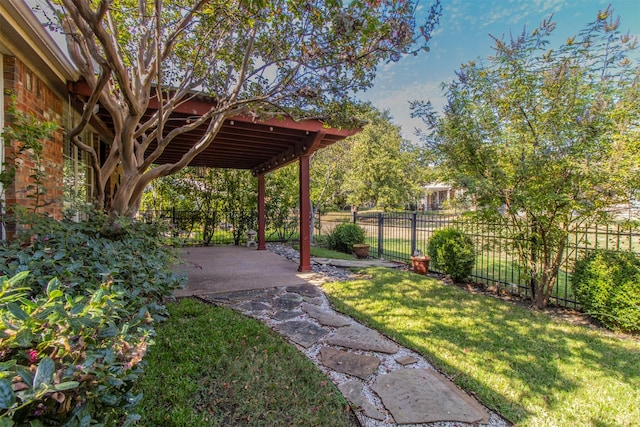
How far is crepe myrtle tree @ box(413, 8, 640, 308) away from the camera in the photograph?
3676mm

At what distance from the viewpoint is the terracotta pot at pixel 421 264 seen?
20.5 feet

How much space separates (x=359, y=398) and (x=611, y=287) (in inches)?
139

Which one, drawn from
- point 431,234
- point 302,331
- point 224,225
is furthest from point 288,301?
point 224,225

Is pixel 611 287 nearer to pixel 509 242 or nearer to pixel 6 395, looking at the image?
pixel 509 242

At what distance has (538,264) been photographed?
4500mm

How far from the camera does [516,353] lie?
2.89 metres

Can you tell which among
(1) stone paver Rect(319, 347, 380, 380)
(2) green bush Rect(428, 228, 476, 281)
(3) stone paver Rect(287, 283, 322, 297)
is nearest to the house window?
(3) stone paver Rect(287, 283, 322, 297)

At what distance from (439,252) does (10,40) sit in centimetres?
639

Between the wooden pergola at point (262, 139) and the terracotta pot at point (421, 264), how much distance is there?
7.23 feet

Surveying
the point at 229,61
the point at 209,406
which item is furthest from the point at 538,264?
the point at 229,61

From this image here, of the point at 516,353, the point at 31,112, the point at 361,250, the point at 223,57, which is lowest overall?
the point at 516,353

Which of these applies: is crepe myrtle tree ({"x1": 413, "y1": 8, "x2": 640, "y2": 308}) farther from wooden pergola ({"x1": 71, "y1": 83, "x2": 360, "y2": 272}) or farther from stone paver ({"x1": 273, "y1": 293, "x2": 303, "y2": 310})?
stone paver ({"x1": 273, "y1": 293, "x2": 303, "y2": 310})

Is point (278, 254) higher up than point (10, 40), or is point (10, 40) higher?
point (10, 40)

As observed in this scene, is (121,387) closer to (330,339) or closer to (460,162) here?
(330,339)
